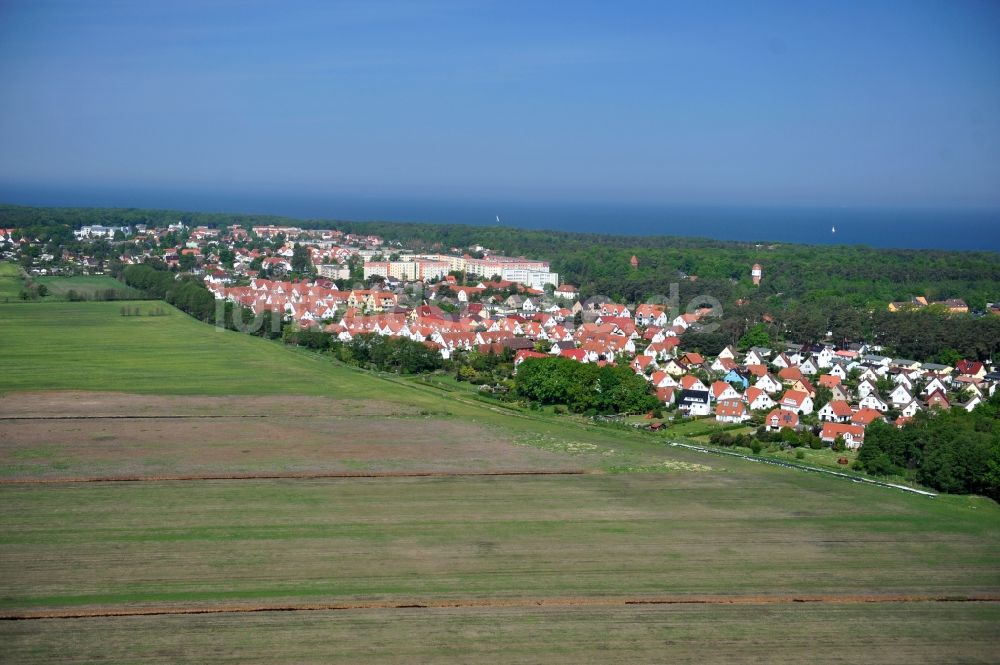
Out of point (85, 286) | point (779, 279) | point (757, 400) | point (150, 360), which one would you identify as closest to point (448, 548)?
point (757, 400)

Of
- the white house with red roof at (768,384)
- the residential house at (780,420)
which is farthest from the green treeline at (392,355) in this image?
the residential house at (780,420)

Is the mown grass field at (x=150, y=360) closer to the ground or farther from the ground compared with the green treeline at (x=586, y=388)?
closer to the ground

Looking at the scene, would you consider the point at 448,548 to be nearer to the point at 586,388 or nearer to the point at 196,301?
the point at 586,388

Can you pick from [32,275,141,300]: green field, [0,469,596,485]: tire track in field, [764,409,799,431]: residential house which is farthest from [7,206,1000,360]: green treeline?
[32,275,141,300]: green field

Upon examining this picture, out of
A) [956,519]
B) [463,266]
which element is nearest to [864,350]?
[956,519]

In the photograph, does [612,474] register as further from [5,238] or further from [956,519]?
[5,238]

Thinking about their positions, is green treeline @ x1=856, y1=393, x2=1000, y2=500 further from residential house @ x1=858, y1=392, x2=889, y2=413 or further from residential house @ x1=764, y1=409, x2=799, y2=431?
residential house @ x1=858, y1=392, x2=889, y2=413

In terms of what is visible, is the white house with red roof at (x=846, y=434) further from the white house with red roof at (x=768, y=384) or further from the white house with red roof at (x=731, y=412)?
the white house with red roof at (x=768, y=384)
